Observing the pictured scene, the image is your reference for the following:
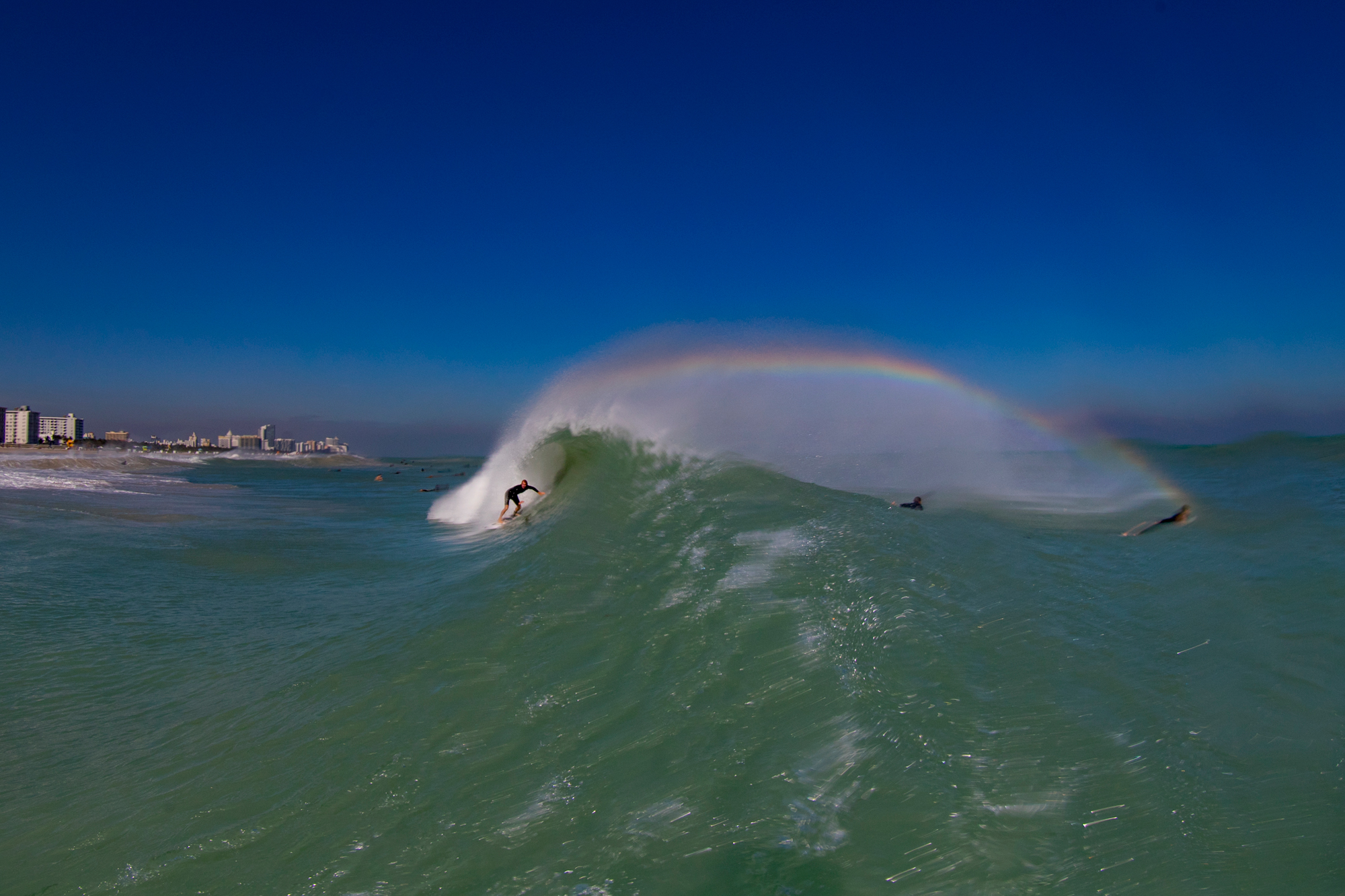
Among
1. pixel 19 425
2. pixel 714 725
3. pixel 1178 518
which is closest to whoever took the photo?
pixel 714 725

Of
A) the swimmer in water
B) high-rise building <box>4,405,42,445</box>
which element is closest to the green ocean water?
the swimmer in water

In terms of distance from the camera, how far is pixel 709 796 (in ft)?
9.98

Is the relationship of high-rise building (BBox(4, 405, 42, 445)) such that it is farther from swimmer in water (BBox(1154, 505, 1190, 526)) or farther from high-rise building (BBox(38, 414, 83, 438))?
swimmer in water (BBox(1154, 505, 1190, 526))

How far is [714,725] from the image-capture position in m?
3.64

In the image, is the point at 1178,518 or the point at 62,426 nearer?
the point at 1178,518

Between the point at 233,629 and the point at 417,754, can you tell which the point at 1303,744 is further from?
the point at 233,629

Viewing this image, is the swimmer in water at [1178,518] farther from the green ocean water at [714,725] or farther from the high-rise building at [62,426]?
the high-rise building at [62,426]

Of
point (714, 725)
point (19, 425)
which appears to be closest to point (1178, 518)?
point (714, 725)

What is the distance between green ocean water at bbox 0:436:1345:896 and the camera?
2.71 m

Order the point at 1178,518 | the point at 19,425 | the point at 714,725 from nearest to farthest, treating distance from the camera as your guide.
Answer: the point at 714,725 → the point at 1178,518 → the point at 19,425

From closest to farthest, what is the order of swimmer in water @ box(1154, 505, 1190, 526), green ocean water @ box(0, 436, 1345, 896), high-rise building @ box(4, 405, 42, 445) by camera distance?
green ocean water @ box(0, 436, 1345, 896) → swimmer in water @ box(1154, 505, 1190, 526) → high-rise building @ box(4, 405, 42, 445)

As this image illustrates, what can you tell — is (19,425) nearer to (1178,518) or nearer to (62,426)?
(62,426)

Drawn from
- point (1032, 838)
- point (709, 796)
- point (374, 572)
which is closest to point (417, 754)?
point (709, 796)

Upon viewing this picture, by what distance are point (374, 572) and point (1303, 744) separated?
10170 millimetres
